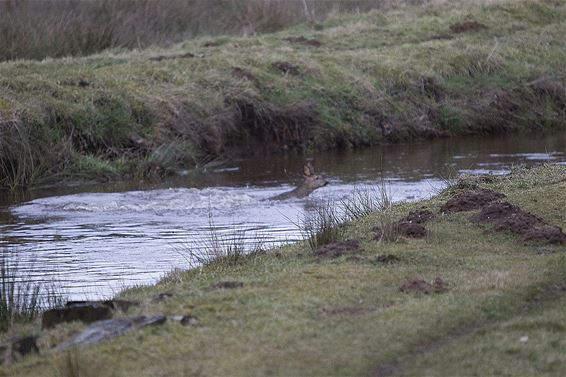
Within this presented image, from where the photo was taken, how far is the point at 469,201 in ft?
44.2

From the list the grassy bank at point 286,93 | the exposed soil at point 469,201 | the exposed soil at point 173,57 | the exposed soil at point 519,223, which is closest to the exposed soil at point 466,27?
the grassy bank at point 286,93

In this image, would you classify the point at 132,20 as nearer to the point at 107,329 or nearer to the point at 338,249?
the point at 338,249

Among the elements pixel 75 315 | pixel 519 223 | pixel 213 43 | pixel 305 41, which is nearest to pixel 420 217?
pixel 519 223

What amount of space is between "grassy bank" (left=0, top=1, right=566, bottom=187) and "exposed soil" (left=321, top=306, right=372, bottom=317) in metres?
12.8

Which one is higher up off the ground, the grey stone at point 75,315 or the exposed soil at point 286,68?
the exposed soil at point 286,68

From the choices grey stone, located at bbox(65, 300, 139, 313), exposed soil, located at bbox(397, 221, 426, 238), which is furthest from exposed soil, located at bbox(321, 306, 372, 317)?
exposed soil, located at bbox(397, 221, 426, 238)

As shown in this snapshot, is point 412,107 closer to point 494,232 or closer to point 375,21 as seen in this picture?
point 375,21

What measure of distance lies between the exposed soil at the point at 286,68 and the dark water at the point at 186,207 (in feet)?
9.44

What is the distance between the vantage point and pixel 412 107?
2697 centimetres

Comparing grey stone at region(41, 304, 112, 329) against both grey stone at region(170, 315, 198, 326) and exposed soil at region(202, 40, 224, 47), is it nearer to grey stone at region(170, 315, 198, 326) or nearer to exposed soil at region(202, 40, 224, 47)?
grey stone at region(170, 315, 198, 326)

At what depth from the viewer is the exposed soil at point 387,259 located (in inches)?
405

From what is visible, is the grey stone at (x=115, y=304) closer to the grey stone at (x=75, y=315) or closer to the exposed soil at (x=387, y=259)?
the grey stone at (x=75, y=315)

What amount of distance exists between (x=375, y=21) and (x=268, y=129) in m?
9.34

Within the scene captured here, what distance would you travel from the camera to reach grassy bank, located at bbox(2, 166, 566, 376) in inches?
288
